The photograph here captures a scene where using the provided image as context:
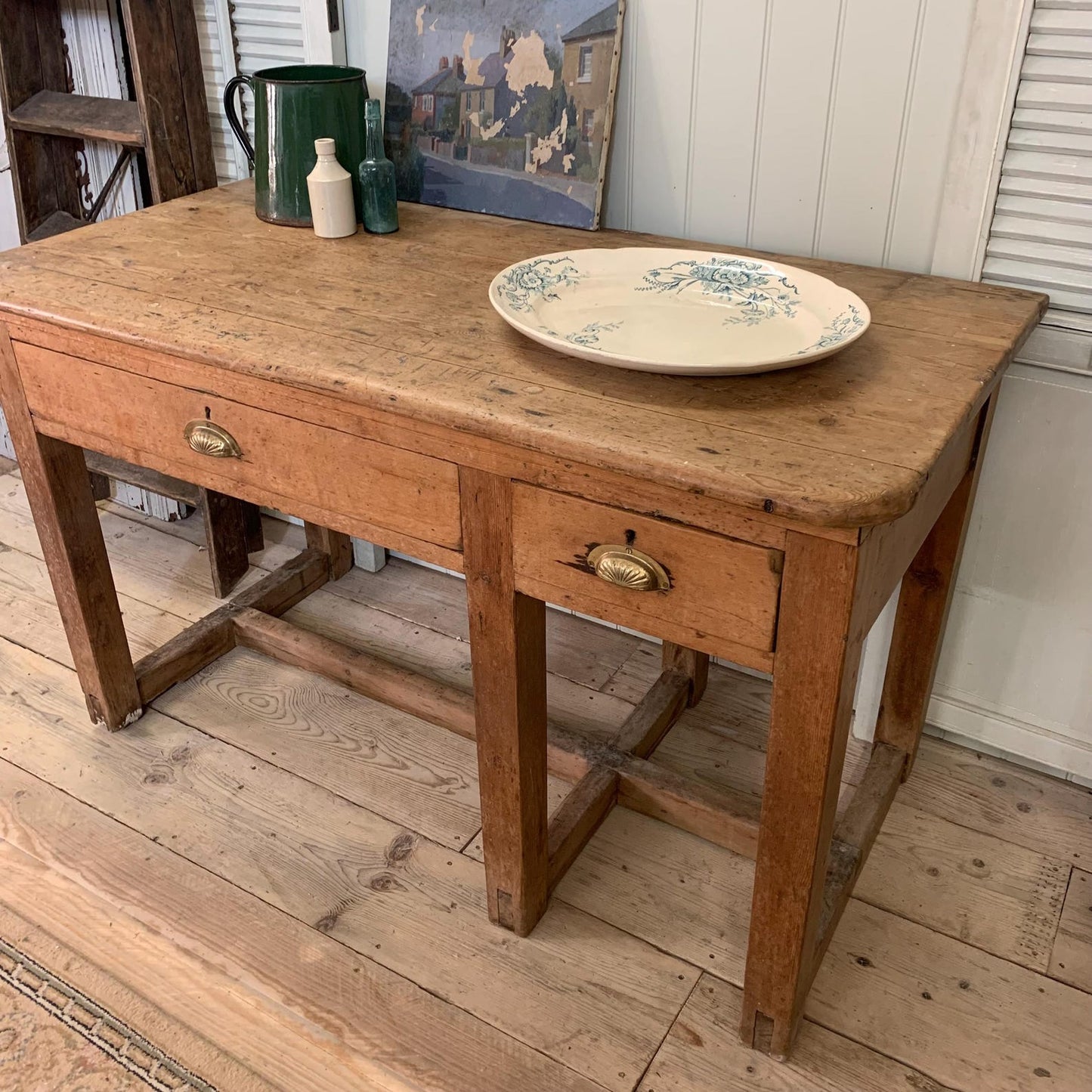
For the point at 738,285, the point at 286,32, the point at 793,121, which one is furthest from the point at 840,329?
the point at 286,32

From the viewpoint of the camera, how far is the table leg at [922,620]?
1.42 metres

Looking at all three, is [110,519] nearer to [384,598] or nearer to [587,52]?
[384,598]

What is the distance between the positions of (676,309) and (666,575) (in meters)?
0.39

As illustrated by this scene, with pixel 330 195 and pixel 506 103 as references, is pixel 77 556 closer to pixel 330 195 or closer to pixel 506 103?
pixel 330 195

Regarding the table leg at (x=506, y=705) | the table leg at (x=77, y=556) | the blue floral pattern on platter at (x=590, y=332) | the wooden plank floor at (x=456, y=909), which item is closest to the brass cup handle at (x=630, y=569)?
the table leg at (x=506, y=705)

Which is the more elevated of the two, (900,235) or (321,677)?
(900,235)

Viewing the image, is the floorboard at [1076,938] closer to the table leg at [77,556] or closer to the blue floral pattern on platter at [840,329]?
the blue floral pattern on platter at [840,329]

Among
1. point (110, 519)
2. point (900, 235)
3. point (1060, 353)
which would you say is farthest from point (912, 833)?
point (110, 519)

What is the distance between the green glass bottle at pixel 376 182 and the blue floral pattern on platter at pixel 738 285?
16.8 inches

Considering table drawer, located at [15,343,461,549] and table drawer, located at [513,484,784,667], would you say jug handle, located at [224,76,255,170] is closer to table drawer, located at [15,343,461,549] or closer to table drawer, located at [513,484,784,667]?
table drawer, located at [15,343,461,549]

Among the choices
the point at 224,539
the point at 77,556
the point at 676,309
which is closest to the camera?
the point at 676,309

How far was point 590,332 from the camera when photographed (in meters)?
1.20

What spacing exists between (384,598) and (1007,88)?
1.37 metres

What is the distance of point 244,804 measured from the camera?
1642mm
